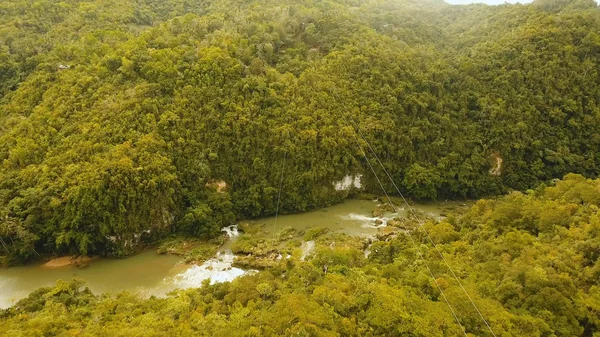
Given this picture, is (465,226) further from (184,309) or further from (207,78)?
(207,78)

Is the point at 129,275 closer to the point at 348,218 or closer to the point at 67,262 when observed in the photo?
the point at 67,262

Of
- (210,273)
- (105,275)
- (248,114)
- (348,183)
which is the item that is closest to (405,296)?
(210,273)

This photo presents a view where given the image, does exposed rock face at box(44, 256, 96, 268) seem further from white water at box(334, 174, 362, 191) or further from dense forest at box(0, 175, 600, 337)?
white water at box(334, 174, 362, 191)

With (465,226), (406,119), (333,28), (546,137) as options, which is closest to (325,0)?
(333,28)

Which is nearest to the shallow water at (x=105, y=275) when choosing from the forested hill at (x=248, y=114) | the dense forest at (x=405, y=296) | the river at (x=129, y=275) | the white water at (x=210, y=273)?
the river at (x=129, y=275)

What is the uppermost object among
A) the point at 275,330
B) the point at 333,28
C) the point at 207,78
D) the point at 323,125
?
the point at 333,28

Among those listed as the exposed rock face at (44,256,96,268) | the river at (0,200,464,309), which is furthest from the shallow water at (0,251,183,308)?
the exposed rock face at (44,256,96,268)

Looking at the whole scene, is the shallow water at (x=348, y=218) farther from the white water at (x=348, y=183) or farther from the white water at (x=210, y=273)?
the white water at (x=210, y=273)
